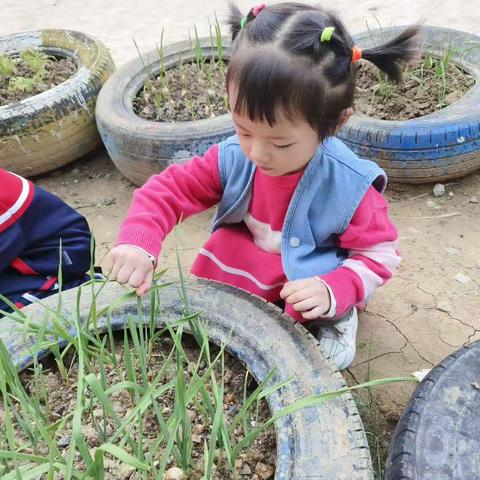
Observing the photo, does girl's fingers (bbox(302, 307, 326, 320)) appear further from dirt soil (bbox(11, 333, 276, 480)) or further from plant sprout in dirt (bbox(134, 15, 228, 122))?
plant sprout in dirt (bbox(134, 15, 228, 122))

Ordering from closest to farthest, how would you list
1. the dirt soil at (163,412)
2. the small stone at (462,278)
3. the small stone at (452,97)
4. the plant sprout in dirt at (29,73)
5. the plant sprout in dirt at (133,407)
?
the plant sprout in dirt at (133,407) → the dirt soil at (163,412) → the small stone at (462,278) → the small stone at (452,97) → the plant sprout in dirt at (29,73)

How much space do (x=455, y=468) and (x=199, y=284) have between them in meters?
0.66

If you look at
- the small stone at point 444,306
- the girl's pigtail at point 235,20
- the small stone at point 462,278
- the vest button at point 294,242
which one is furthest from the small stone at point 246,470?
the small stone at point 462,278

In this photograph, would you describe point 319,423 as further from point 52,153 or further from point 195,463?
point 52,153

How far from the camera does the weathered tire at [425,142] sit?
228 cm

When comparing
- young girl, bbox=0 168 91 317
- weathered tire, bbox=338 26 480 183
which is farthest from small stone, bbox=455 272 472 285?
young girl, bbox=0 168 91 317

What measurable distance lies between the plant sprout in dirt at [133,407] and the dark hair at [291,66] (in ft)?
1.39

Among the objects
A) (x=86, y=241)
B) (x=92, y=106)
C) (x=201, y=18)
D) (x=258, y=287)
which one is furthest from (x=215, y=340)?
(x=201, y=18)

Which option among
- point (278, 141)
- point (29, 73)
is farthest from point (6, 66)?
point (278, 141)

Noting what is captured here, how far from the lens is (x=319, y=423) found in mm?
1018

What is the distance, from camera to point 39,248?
1763 millimetres

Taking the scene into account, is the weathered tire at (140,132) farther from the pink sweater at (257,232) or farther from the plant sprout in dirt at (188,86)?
the pink sweater at (257,232)

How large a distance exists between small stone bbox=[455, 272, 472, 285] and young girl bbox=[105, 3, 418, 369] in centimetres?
68

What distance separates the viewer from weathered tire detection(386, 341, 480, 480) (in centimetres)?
109
